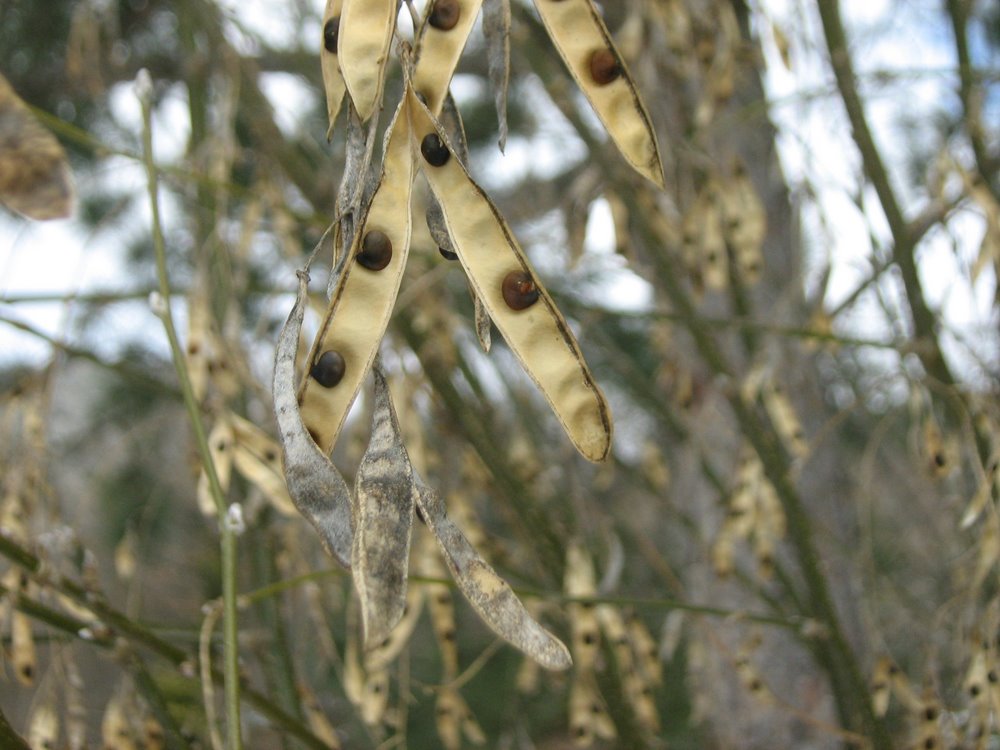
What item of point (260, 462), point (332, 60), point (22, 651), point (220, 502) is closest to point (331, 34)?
point (332, 60)

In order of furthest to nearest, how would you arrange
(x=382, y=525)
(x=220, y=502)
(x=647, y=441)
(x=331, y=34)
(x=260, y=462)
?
(x=647, y=441)
(x=260, y=462)
(x=220, y=502)
(x=331, y=34)
(x=382, y=525)

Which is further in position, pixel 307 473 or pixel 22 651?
pixel 22 651

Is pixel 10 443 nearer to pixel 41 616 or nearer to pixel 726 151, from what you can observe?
pixel 41 616

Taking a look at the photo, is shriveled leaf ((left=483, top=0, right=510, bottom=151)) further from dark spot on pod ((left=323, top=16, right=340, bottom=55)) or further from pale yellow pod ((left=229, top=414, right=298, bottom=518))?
pale yellow pod ((left=229, top=414, right=298, bottom=518))

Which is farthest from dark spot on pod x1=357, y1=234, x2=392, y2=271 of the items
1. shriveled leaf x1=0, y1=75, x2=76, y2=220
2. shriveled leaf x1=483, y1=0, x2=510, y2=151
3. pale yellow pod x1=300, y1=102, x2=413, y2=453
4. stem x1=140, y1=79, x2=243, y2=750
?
shriveled leaf x1=0, y1=75, x2=76, y2=220

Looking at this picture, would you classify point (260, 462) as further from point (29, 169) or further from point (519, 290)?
point (519, 290)

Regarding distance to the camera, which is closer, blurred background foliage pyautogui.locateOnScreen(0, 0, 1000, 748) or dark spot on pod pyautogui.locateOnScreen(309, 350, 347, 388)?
dark spot on pod pyautogui.locateOnScreen(309, 350, 347, 388)
